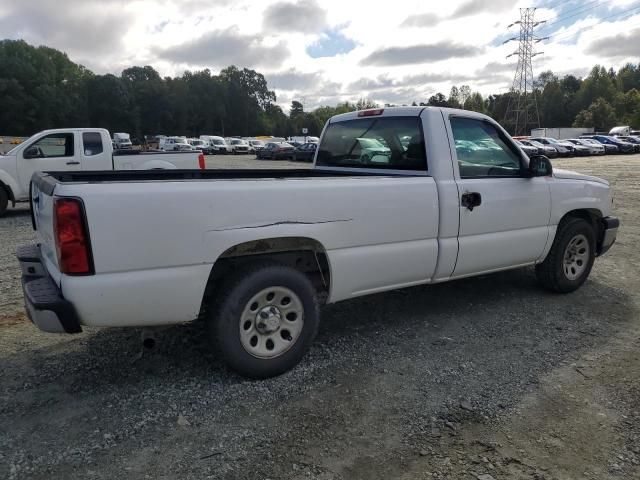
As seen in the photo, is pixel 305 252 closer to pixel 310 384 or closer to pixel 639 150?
pixel 310 384

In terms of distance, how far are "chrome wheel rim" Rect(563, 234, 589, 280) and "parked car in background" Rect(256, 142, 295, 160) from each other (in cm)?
3709

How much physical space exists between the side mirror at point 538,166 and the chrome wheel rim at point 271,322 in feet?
8.86

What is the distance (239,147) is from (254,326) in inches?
2241

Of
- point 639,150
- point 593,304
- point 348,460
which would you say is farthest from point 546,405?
point 639,150

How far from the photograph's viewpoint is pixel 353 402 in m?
3.35

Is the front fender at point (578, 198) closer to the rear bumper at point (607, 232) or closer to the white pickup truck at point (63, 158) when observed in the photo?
the rear bumper at point (607, 232)

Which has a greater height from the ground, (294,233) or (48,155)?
(48,155)

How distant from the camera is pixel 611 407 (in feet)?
10.8

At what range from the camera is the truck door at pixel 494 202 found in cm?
442

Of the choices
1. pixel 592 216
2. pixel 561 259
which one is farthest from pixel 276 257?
pixel 592 216

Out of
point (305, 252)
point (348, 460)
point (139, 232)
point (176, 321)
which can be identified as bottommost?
point (348, 460)

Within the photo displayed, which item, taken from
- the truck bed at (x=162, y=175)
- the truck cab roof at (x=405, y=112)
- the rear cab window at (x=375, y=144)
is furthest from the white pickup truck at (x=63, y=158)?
the truck cab roof at (x=405, y=112)

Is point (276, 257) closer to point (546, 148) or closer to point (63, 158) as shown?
point (63, 158)

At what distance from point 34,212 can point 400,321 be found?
3281 millimetres
